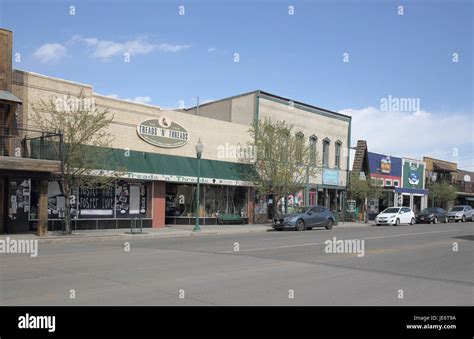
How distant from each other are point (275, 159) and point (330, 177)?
10451 mm

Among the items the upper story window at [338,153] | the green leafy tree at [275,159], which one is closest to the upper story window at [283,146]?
the green leafy tree at [275,159]

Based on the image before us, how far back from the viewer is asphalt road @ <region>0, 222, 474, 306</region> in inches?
325

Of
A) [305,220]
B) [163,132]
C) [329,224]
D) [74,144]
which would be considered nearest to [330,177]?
[329,224]

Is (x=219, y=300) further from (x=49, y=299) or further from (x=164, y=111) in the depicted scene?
(x=164, y=111)

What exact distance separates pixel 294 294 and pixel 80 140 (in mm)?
14751

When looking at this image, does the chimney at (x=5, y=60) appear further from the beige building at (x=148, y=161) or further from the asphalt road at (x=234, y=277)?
the asphalt road at (x=234, y=277)

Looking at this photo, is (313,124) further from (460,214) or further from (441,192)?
(441,192)

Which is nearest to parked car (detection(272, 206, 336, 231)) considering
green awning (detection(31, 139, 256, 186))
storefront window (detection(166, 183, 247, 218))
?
storefront window (detection(166, 183, 247, 218))

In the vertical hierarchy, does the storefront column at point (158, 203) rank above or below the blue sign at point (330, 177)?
Answer: below

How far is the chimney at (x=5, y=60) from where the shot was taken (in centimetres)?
2075

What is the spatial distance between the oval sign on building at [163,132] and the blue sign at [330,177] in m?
15.1

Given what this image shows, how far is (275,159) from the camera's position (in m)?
31.8
